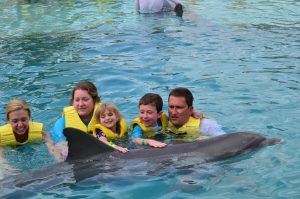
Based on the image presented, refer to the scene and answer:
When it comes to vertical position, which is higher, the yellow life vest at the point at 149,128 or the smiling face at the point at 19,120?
the smiling face at the point at 19,120

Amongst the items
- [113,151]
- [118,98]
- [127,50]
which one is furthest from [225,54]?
[113,151]

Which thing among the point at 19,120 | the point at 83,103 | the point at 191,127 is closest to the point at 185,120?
the point at 191,127

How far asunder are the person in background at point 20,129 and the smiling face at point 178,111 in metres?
1.81

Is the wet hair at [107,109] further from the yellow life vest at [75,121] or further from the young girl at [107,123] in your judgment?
the yellow life vest at [75,121]

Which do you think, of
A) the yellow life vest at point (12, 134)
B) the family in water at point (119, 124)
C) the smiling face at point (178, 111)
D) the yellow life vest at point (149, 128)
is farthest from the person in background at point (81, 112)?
the smiling face at point (178, 111)

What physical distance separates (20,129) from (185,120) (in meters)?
2.43

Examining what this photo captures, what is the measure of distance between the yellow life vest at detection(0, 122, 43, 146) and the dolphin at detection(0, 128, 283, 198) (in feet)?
5.66

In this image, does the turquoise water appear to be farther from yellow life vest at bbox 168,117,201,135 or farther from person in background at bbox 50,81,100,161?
yellow life vest at bbox 168,117,201,135

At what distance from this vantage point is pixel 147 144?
23.5 ft

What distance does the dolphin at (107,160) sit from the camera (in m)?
5.81

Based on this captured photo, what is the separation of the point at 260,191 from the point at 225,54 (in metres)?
7.18

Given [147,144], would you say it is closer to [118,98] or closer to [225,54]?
[118,98]

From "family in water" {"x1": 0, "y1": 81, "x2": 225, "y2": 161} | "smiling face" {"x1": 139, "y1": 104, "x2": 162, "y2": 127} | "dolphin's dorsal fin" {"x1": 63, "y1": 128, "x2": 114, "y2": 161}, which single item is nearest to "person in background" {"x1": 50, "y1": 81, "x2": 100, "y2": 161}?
"family in water" {"x1": 0, "y1": 81, "x2": 225, "y2": 161}

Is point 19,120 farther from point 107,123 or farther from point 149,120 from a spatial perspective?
point 149,120
